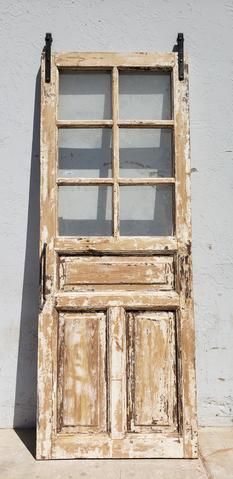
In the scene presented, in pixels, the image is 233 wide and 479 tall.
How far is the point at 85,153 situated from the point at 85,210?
1.01 feet

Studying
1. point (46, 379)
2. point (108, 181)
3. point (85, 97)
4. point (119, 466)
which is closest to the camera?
point (119, 466)

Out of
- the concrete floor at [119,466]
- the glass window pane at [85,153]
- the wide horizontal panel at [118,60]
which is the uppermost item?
the wide horizontal panel at [118,60]

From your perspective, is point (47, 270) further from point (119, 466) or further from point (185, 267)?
point (119, 466)

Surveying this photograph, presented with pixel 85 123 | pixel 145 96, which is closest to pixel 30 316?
pixel 85 123

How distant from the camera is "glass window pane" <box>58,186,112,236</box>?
241 centimetres

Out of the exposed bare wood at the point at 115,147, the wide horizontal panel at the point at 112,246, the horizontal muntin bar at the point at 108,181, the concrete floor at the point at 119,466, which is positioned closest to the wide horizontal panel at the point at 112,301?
the wide horizontal panel at the point at 112,246

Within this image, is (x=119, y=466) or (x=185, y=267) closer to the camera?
(x=119, y=466)

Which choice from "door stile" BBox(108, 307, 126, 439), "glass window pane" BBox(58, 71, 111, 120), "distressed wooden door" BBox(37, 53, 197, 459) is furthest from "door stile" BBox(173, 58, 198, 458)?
→ "glass window pane" BBox(58, 71, 111, 120)

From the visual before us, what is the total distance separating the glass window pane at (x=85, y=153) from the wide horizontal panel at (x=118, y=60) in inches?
12.9

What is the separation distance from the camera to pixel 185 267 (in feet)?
7.35

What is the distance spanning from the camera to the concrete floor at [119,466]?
198cm

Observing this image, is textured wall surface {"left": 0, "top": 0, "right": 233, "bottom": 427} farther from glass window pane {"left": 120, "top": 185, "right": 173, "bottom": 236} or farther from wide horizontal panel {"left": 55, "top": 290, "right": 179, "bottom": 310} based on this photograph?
wide horizontal panel {"left": 55, "top": 290, "right": 179, "bottom": 310}

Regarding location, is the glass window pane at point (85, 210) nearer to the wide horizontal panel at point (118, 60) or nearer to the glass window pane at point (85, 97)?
the glass window pane at point (85, 97)

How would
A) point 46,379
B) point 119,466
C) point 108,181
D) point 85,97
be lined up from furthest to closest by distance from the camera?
point 85,97 → point 108,181 → point 46,379 → point 119,466
